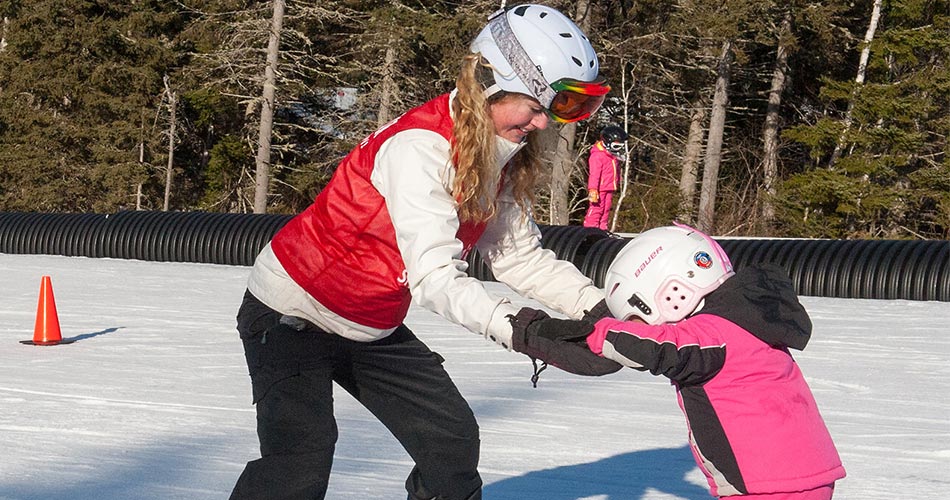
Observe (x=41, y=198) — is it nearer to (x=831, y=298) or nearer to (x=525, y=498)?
(x=831, y=298)

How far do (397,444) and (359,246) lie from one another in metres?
2.86

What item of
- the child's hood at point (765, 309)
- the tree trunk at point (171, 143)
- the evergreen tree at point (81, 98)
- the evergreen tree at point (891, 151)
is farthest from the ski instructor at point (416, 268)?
the evergreen tree at point (81, 98)

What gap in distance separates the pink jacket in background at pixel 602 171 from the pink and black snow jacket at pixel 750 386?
13662 mm

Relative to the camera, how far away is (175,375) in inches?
337

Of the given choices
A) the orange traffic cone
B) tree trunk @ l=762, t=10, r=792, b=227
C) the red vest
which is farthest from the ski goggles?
tree trunk @ l=762, t=10, r=792, b=227

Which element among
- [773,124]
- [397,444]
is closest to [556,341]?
[397,444]

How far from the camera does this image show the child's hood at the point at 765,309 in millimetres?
3359

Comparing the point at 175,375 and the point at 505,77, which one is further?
the point at 175,375

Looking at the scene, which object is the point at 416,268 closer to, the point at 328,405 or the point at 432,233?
the point at 432,233

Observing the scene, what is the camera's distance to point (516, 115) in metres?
3.65

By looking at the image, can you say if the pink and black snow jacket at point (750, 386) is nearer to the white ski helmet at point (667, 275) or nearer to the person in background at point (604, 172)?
the white ski helmet at point (667, 275)

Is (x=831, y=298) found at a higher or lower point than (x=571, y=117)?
lower

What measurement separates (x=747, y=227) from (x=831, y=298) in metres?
14.8

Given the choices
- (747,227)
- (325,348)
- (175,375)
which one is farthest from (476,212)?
(747,227)
